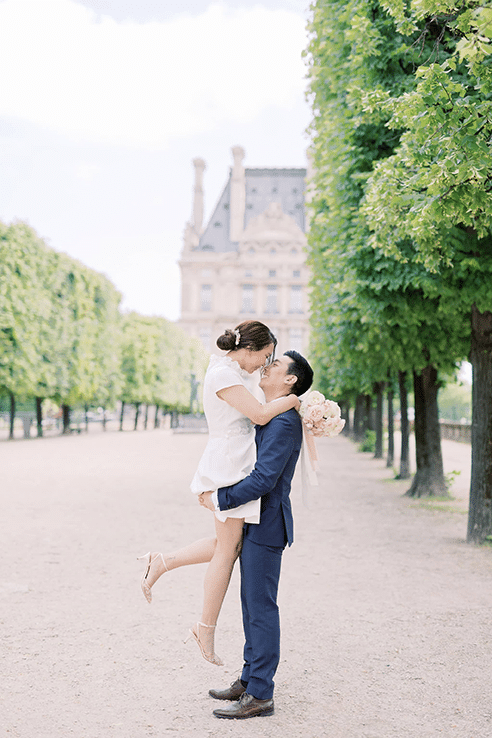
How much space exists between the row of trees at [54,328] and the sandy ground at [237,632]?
21.2m

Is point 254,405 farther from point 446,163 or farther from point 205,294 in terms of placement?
point 205,294

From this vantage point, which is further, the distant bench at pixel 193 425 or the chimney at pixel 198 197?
the chimney at pixel 198 197

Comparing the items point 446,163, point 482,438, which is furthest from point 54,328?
point 446,163

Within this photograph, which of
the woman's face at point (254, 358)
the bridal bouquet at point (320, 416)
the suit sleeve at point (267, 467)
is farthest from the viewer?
the woman's face at point (254, 358)

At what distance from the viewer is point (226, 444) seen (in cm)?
412

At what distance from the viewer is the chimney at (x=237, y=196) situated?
111 m

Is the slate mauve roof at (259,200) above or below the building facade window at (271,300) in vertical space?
above

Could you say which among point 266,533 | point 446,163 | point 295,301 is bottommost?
point 266,533

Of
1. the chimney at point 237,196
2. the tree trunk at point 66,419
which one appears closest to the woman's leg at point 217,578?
the tree trunk at point 66,419

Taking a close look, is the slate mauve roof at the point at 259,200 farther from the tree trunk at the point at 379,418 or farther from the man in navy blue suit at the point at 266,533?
the man in navy blue suit at the point at 266,533

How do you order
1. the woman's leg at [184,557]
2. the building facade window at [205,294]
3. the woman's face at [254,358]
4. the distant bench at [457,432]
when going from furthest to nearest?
1. the building facade window at [205,294]
2. the distant bench at [457,432]
3. the woman's leg at [184,557]
4. the woman's face at [254,358]

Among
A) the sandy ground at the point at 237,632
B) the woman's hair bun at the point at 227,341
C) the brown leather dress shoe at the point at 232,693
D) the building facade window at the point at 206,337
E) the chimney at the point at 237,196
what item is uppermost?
the chimney at the point at 237,196

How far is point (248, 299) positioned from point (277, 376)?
352ft

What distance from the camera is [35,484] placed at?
50.8ft
